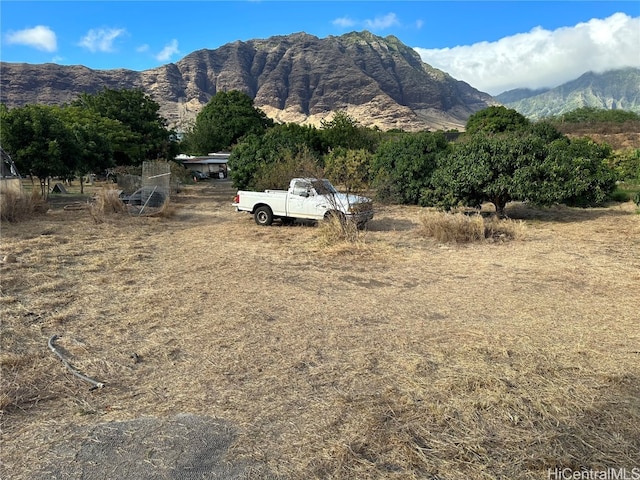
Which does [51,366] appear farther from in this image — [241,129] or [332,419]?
[241,129]

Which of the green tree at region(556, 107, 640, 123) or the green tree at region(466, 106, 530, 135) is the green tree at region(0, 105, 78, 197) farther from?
the green tree at region(556, 107, 640, 123)

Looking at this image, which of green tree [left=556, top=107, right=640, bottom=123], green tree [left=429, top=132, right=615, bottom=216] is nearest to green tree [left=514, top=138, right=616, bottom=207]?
green tree [left=429, top=132, right=615, bottom=216]

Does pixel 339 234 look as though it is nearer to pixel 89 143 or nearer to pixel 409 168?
pixel 409 168

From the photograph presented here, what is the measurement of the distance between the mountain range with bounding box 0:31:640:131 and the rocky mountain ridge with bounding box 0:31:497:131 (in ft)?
0.95

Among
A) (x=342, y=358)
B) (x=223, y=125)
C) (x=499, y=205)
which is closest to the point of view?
(x=342, y=358)

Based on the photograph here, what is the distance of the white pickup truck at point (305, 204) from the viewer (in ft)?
41.2

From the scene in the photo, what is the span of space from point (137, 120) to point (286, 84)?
153 meters

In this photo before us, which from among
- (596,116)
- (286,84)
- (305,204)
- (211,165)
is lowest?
(305,204)

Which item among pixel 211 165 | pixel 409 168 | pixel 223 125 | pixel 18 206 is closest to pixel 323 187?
pixel 409 168

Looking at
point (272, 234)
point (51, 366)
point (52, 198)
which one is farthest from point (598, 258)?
point (52, 198)

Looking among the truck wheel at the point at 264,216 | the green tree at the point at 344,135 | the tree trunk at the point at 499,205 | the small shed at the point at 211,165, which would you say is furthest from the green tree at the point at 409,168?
the small shed at the point at 211,165

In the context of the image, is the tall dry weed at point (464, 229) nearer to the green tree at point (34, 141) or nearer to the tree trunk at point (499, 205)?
the tree trunk at point (499, 205)

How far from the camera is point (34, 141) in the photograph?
17344 mm

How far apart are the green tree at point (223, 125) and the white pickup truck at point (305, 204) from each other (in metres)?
36.3
